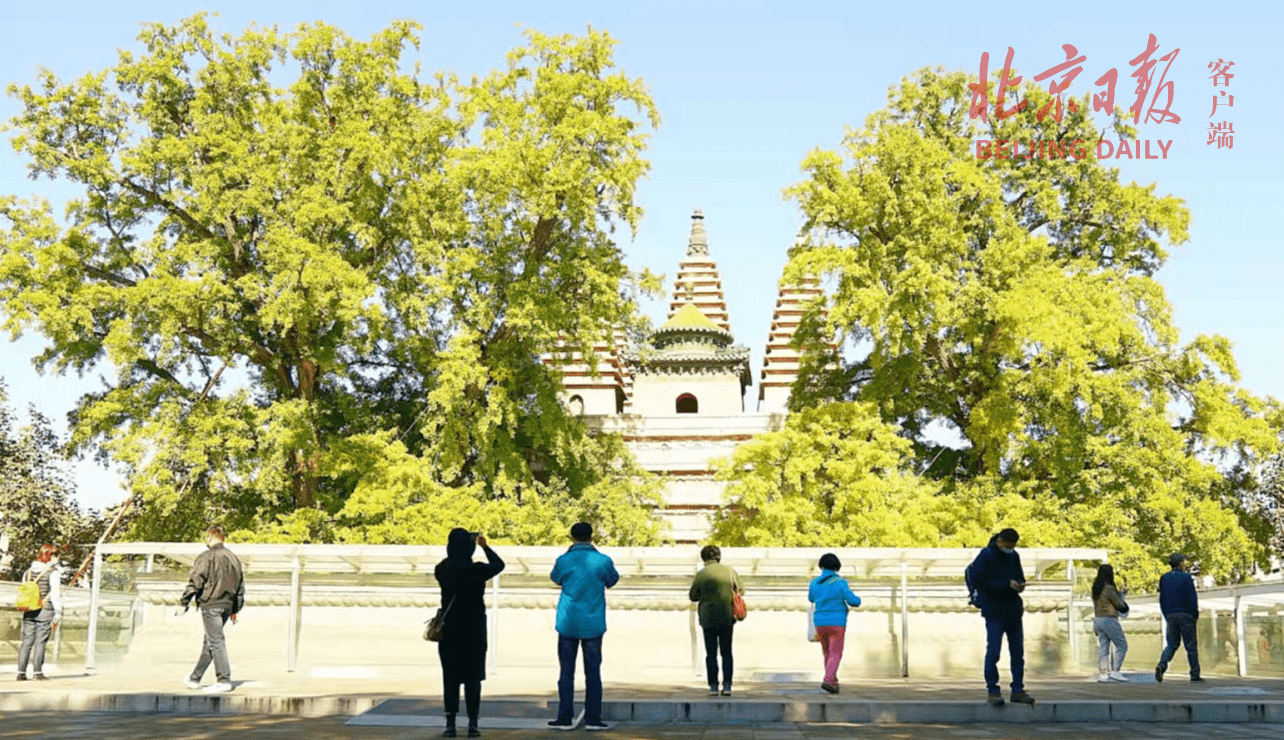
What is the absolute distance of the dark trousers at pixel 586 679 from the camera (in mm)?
9508

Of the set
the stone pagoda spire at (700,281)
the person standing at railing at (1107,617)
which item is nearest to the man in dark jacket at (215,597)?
the person standing at railing at (1107,617)

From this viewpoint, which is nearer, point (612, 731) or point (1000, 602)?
point (612, 731)

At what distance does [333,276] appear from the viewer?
26.8 meters

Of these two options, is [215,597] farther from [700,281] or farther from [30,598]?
[700,281]

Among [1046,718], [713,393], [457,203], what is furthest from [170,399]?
[713,393]

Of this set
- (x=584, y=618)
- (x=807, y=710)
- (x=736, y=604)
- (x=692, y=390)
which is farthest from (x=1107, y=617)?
(x=692, y=390)

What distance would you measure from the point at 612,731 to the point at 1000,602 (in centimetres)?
355

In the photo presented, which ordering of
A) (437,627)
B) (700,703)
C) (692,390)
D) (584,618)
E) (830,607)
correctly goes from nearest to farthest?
(437,627) < (584,618) < (700,703) < (830,607) < (692,390)

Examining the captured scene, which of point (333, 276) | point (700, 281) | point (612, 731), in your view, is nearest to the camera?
point (612, 731)

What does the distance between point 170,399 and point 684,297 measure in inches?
1412

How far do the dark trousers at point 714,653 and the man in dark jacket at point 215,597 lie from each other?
452 centimetres

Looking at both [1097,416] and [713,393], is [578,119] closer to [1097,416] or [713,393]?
[1097,416]

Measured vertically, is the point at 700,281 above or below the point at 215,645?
above

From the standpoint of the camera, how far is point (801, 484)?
29016mm
